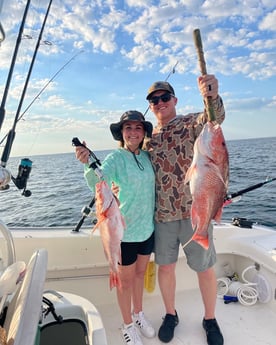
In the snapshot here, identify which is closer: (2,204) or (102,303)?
(102,303)

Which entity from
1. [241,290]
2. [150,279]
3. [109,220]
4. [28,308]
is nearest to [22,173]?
[109,220]

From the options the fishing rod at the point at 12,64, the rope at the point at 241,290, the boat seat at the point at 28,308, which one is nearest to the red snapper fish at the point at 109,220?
the boat seat at the point at 28,308

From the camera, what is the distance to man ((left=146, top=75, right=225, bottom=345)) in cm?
250

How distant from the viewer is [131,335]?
8.83 ft

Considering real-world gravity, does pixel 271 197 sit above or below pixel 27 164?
below

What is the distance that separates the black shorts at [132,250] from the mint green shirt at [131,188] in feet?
0.16

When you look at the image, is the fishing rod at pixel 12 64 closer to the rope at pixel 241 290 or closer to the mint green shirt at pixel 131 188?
the mint green shirt at pixel 131 188

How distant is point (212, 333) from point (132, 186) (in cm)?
156

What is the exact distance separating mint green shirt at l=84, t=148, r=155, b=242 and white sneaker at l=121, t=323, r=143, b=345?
90 centimetres

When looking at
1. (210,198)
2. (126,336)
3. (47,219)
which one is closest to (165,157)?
(210,198)

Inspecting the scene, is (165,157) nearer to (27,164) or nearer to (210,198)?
(210,198)

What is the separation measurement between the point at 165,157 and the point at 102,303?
198 cm

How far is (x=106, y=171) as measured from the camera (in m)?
2.35

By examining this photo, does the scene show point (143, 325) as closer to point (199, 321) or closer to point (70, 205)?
point (199, 321)
